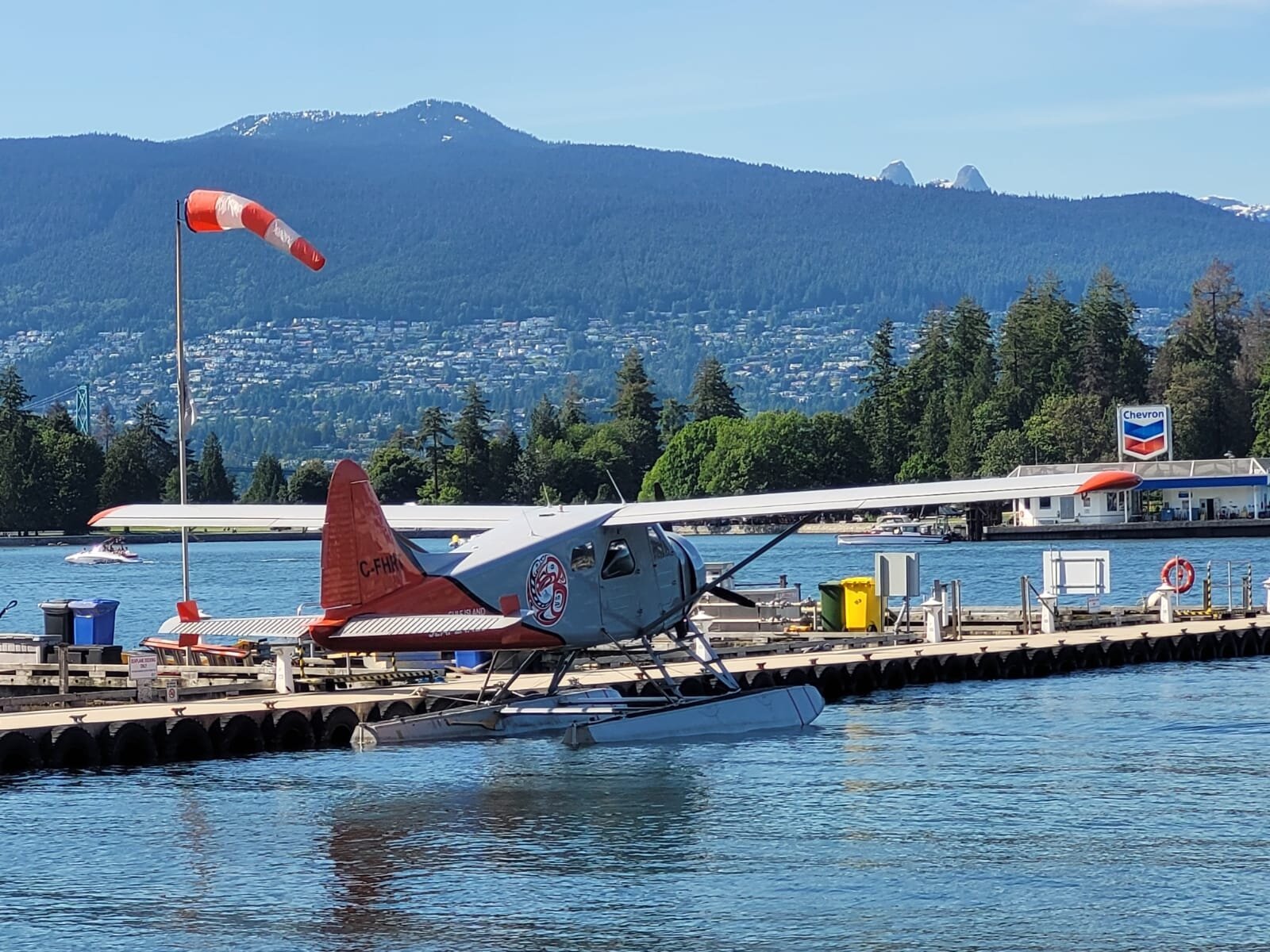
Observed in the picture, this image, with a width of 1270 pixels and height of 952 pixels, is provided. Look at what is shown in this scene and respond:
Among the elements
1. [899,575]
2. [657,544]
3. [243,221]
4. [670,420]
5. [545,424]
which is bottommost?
[899,575]

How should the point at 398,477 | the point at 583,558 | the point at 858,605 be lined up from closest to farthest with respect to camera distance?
the point at 583,558
the point at 858,605
the point at 398,477

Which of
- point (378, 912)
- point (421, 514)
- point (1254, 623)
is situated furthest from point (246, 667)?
point (1254, 623)

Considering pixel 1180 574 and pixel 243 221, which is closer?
pixel 243 221

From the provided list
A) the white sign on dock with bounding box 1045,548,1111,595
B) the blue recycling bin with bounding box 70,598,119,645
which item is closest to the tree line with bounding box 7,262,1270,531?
the white sign on dock with bounding box 1045,548,1111,595

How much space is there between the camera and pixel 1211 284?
480 ft

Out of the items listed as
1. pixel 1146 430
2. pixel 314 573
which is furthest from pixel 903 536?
pixel 314 573

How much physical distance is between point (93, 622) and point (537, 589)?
11923 mm

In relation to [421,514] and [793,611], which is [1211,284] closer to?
[793,611]

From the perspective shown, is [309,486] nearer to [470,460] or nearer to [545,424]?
[545,424]

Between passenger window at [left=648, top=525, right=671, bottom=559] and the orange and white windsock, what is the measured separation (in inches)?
247

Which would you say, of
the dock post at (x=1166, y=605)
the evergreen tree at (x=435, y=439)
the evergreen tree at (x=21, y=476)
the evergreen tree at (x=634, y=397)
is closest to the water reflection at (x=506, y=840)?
the dock post at (x=1166, y=605)

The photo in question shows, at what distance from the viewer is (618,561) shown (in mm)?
22500

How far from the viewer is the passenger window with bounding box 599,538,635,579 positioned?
2241 centimetres

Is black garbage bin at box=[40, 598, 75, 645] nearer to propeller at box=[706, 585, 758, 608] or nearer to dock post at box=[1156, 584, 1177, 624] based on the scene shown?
propeller at box=[706, 585, 758, 608]
